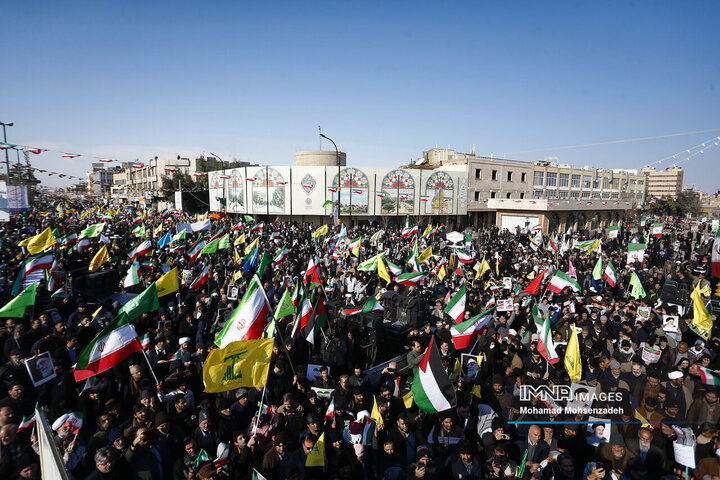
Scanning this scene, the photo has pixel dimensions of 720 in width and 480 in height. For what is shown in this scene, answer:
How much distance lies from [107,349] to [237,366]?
2.18 m

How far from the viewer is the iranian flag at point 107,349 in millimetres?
5453

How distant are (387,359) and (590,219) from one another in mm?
56250

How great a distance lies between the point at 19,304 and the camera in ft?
24.7

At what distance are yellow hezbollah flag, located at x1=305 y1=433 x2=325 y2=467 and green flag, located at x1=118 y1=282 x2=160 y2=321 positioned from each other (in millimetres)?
4782

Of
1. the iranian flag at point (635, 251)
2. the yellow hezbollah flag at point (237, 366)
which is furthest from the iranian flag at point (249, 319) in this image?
the iranian flag at point (635, 251)

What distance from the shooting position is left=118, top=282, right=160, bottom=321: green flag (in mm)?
7289

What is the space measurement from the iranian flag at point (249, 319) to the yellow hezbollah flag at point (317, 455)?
221 cm

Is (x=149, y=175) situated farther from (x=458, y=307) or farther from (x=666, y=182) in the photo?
A: (x=666, y=182)

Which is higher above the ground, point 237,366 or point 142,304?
point 142,304

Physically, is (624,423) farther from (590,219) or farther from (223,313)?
(590,219)

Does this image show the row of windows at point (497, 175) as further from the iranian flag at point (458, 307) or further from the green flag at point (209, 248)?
the iranian flag at point (458, 307)

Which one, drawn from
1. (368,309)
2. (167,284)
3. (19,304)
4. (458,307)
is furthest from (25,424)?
(458,307)

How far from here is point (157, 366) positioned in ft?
23.6

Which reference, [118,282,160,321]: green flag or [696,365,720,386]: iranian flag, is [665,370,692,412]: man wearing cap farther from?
[118,282,160,321]: green flag
